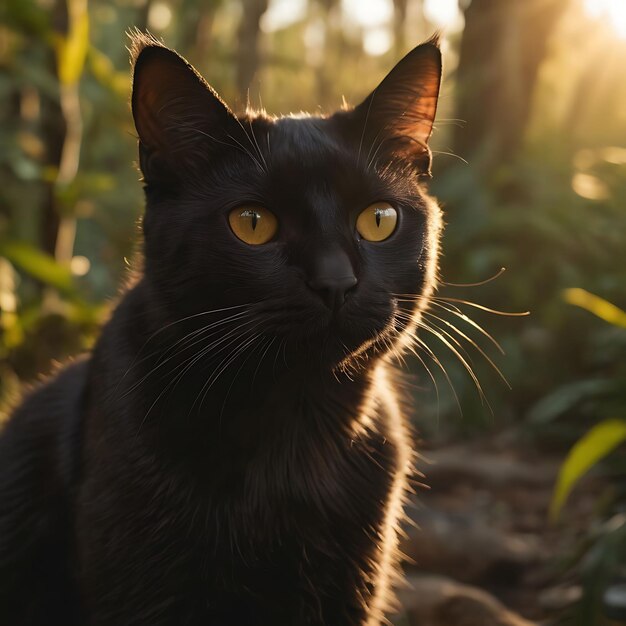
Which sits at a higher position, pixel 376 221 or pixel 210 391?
pixel 376 221

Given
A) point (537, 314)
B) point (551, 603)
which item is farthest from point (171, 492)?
point (537, 314)

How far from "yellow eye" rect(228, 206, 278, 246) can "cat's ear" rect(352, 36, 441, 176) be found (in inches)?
14.4

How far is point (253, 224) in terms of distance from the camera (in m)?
1.68

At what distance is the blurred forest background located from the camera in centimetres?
326

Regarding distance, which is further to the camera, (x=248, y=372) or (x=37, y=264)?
(x=37, y=264)

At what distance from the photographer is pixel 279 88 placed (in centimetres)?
1566

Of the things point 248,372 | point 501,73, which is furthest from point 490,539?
point 501,73

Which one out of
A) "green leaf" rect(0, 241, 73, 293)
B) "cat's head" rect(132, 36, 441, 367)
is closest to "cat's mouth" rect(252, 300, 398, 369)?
"cat's head" rect(132, 36, 441, 367)

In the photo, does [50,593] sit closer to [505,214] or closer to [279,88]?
[505,214]

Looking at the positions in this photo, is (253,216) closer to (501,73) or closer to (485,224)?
(485,224)

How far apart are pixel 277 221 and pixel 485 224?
390cm

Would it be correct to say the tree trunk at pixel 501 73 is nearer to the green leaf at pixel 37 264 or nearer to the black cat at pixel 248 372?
the green leaf at pixel 37 264

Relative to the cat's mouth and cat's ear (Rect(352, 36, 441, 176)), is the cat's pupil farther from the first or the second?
cat's ear (Rect(352, 36, 441, 176))

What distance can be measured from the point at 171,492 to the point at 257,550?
0.23 m
